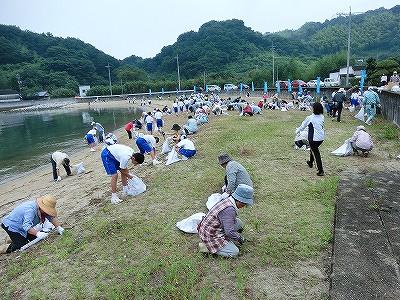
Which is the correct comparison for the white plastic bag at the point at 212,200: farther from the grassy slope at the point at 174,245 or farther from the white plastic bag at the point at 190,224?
the white plastic bag at the point at 190,224

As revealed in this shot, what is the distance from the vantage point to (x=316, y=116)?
26.2 ft

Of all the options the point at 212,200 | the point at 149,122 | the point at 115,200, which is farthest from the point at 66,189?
the point at 149,122

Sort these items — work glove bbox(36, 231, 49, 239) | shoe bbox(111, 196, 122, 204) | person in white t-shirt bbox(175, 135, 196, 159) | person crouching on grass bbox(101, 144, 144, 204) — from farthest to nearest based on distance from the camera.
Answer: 1. person in white t-shirt bbox(175, 135, 196, 159)
2. shoe bbox(111, 196, 122, 204)
3. person crouching on grass bbox(101, 144, 144, 204)
4. work glove bbox(36, 231, 49, 239)

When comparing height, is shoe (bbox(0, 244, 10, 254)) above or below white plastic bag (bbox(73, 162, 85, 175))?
above

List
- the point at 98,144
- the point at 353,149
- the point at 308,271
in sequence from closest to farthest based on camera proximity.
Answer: the point at 308,271 → the point at 353,149 → the point at 98,144

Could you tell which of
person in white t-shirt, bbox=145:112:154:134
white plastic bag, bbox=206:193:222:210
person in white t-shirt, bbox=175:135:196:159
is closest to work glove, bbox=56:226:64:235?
white plastic bag, bbox=206:193:222:210

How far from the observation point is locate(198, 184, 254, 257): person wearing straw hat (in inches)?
179

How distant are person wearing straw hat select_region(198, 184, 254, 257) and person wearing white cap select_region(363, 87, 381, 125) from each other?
12895 millimetres

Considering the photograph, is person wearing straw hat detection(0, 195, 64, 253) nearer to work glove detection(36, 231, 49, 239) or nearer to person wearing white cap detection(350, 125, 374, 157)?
work glove detection(36, 231, 49, 239)

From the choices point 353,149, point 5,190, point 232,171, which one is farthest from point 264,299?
point 5,190

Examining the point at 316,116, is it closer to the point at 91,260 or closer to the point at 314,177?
the point at 314,177

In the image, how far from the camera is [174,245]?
5.43 meters

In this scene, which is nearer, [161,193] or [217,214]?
[217,214]

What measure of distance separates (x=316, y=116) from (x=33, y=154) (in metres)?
19.5
